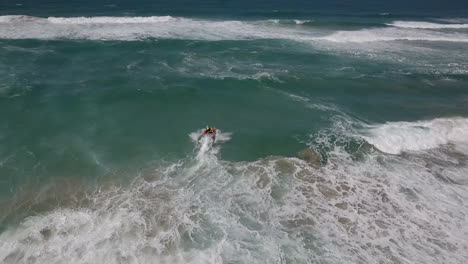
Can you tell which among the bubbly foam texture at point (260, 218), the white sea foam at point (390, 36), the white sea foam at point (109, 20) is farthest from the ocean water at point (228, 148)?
the white sea foam at point (109, 20)

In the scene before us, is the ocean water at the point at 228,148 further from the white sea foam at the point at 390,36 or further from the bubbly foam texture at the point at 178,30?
the white sea foam at the point at 390,36

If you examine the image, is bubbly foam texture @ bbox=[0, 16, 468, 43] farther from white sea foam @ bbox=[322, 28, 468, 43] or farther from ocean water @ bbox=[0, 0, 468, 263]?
ocean water @ bbox=[0, 0, 468, 263]

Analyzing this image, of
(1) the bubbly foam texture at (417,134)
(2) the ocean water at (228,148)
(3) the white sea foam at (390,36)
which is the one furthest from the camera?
(3) the white sea foam at (390,36)

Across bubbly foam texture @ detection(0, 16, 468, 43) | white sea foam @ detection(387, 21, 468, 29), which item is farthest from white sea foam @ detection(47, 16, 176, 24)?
white sea foam @ detection(387, 21, 468, 29)

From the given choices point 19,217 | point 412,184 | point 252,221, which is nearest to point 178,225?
point 252,221

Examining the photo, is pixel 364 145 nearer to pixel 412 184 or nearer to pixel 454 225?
pixel 412 184

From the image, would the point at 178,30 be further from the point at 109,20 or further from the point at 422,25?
the point at 422,25

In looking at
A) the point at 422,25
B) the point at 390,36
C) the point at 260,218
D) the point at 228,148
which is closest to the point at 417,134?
the point at 228,148
